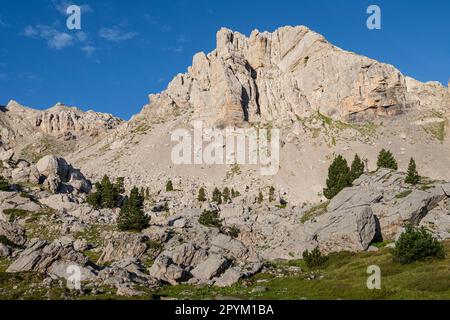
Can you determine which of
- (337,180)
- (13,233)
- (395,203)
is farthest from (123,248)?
(337,180)

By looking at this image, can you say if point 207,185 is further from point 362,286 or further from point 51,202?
point 362,286

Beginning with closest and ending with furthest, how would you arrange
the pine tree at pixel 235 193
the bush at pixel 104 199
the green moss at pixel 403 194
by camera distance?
1. the green moss at pixel 403 194
2. the bush at pixel 104 199
3. the pine tree at pixel 235 193

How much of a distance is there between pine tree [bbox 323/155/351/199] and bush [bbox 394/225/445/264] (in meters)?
47.7

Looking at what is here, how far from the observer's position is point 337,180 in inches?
3871

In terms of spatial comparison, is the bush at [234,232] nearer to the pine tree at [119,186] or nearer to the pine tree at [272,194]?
the pine tree at [119,186]

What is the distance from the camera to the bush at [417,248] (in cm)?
4156

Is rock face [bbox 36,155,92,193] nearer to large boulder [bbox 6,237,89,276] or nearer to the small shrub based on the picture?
the small shrub

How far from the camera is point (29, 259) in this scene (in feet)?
153

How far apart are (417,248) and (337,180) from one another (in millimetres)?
57320

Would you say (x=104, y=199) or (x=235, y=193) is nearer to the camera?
(x=104, y=199)

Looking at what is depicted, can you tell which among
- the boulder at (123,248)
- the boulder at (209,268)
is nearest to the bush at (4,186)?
the boulder at (123,248)

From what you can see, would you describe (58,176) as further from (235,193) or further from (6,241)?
(235,193)

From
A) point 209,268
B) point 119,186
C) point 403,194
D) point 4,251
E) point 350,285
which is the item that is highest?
point 119,186

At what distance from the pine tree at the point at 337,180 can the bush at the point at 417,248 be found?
47.7 metres
